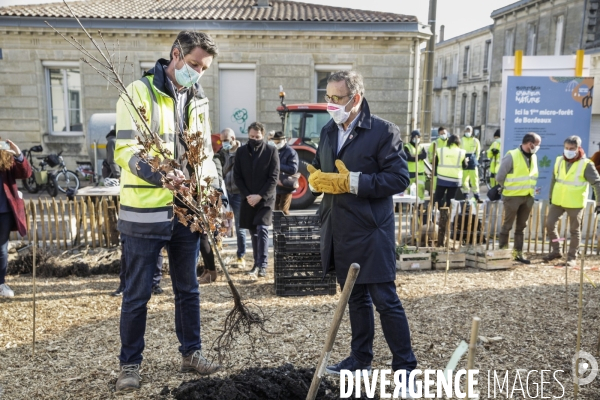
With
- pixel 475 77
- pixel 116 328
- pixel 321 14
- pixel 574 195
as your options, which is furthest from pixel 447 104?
pixel 116 328

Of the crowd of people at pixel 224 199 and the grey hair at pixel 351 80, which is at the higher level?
the grey hair at pixel 351 80

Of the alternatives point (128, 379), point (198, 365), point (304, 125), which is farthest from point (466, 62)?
point (128, 379)

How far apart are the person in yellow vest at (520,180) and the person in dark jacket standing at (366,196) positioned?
4.76 meters

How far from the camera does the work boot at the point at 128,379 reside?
3.41m

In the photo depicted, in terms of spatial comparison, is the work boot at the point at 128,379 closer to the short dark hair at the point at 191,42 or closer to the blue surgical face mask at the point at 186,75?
the blue surgical face mask at the point at 186,75

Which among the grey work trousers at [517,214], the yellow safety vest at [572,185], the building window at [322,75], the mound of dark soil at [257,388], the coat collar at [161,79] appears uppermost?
the building window at [322,75]

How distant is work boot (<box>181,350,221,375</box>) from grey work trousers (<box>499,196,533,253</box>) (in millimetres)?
5428

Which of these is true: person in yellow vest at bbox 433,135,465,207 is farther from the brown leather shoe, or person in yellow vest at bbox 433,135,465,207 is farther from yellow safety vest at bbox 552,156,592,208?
the brown leather shoe

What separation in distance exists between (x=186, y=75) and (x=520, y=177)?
568 centimetres

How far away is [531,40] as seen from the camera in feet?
111

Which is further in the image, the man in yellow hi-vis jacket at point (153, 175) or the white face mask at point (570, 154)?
the white face mask at point (570, 154)

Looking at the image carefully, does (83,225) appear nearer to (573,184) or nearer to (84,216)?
(84,216)

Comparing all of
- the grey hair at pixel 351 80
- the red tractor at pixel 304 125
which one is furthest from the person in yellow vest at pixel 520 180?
the red tractor at pixel 304 125

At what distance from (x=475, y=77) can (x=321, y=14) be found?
90.2 feet
